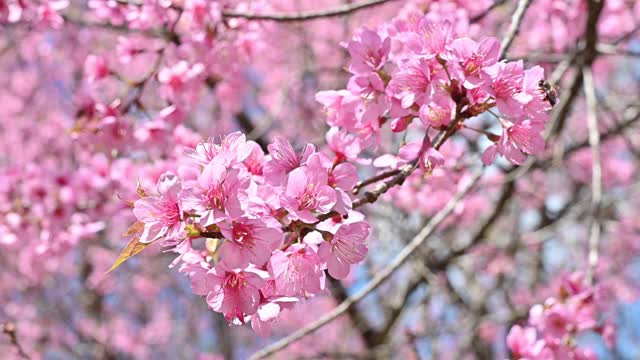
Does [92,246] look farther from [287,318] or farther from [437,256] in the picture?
[437,256]

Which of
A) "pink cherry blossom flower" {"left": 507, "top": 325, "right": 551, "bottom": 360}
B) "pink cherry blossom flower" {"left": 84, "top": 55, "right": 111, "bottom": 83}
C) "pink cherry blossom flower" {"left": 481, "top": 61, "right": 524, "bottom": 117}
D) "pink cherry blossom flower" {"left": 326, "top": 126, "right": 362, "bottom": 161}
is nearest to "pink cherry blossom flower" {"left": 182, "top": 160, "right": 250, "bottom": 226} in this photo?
"pink cherry blossom flower" {"left": 326, "top": 126, "right": 362, "bottom": 161}

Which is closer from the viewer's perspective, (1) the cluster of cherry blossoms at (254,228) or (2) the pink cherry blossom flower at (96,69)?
(1) the cluster of cherry blossoms at (254,228)

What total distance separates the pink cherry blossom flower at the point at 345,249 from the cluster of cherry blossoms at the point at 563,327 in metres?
0.85

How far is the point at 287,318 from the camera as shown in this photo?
6.55 metres

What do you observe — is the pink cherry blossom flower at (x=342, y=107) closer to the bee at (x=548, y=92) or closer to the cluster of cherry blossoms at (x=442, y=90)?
the cluster of cherry blossoms at (x=442, y=90)

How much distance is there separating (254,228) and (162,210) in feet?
0.57

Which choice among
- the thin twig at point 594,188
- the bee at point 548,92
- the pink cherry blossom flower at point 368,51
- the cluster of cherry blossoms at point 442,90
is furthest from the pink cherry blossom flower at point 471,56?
the thin twig at point 594,188

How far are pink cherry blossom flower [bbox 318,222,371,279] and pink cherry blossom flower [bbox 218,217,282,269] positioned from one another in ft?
0.36

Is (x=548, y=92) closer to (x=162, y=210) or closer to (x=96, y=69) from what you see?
(x=162, y=210)

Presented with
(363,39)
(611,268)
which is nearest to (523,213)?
(611,268)

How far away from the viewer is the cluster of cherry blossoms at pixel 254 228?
1.12 m

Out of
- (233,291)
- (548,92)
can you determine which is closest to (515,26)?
(548,92)

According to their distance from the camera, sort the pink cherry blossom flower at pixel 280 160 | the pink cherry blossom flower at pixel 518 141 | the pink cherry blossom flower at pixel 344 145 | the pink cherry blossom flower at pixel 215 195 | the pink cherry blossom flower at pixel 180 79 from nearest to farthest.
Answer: the pink cherry blossom flower at pixel 215 195, the pink cherry blossom flower at pixel 280 160, the pink cherry blossom flower at pixel 518 141, the pink cherry blossom flower at pixel 344 145, the pink cherry blossom flower at pixel 180 79

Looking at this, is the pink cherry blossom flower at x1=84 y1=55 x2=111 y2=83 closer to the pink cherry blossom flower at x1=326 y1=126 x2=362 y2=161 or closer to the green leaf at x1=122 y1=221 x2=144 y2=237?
the pink cherry blossom flower at x1=326 y1=126 x2=362 y2=161
